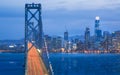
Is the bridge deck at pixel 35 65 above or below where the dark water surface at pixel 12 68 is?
above

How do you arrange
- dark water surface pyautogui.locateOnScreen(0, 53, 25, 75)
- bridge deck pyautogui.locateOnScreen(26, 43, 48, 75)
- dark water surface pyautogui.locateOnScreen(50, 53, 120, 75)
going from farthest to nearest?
1. dark water surface pyautogui.locateOnScreen(50, 53, 120, 75)
2. dark water surface pyautogui.locateOnScreen(0, 53, 25, 75)
3. bridge deck pyautogui.locateOnScreen(26, 43, 48, 75)

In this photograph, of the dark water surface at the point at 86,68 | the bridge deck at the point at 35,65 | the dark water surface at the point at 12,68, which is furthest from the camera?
the dark water surface at the point at 86,68

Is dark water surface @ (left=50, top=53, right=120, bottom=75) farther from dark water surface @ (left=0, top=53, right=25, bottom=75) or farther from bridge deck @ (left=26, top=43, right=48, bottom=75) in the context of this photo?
bridge deck @ (left=26, top=43, right=48, bottom=75)

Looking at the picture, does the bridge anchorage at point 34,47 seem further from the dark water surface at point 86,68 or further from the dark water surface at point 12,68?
the dark water surface at point 86,68

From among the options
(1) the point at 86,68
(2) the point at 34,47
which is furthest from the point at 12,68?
(2) the point at 34,47

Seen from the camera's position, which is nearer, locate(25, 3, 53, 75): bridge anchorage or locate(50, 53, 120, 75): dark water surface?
locate(25, 3, 53, 75): bridge anchorage

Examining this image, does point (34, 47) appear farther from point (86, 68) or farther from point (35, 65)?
point (86, 68)

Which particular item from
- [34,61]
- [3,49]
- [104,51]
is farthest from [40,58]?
[104,51]

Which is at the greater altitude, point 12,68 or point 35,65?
point 35,65

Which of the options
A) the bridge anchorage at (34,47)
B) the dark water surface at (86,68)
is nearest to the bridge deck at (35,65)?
the bridge anchorage at (34,47)

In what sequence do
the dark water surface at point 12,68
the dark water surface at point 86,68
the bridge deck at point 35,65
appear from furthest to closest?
the dark water surface at point 86,68, the dark water surface at point 12,68, the bridge deck at point 35,65

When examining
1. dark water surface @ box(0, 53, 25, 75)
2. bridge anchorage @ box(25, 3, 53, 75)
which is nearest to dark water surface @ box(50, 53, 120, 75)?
dark water surface @ box(0, 53, 25, 75)

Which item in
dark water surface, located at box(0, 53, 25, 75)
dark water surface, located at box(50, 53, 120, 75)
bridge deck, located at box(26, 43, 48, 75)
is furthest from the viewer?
dark water surface, located at box(50, 53, 120, 75)

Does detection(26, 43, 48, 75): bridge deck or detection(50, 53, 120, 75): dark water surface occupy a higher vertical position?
detection(26, 43, 48, 75): bridge deck
